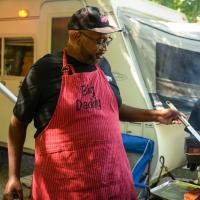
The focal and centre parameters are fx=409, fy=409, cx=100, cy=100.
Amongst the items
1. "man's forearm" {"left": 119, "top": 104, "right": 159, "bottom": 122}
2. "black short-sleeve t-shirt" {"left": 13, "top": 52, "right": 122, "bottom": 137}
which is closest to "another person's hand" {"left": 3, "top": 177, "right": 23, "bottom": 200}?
"black short-sleeve t-shirt" {"left": 13, "top": 52, "right": 122, "bottom": 137}

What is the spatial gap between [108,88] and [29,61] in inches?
137

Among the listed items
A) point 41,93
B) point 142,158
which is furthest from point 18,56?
point 41,93

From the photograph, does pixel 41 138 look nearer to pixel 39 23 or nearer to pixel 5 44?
pixel 39 23

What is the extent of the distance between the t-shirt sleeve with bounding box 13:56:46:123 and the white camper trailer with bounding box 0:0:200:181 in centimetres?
238

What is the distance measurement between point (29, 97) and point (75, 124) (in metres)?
0.27

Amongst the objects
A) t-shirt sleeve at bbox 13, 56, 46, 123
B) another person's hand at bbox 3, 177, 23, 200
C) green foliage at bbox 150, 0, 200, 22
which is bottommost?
another person's hand at bbox 3, 177, 23, 200

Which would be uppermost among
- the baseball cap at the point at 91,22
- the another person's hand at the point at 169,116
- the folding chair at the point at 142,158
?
the baseball cap at the point at 91,22

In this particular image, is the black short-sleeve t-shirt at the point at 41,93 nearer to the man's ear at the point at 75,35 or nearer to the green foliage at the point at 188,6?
the man's ear at the point at 75,35

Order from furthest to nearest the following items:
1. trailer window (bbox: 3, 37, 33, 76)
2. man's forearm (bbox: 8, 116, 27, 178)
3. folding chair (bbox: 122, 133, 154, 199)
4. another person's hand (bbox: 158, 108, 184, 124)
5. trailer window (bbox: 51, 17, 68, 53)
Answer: trailer window (bbox: 3, 37, 33, 76)
trailer window (bbox: 51, 17, 68, 53)
folding chair (bbox: 122, 133, 154, 199)
another person's hand (bbox: 158, 108, 184, 124)
man's forearm (bbox: 8, 116, 27, 178)

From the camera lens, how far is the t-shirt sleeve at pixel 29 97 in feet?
6.65

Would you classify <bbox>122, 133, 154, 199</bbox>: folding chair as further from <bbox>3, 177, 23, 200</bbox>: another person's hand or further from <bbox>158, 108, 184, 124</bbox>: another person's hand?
<bbox>3, 177, 23, 200</bbox>: another person's hand

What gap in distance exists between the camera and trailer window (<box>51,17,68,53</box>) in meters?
5.01

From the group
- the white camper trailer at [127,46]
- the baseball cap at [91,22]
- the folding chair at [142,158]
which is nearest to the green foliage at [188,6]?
the white camper trailer at [127,46]

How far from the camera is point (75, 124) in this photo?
2.00 m
